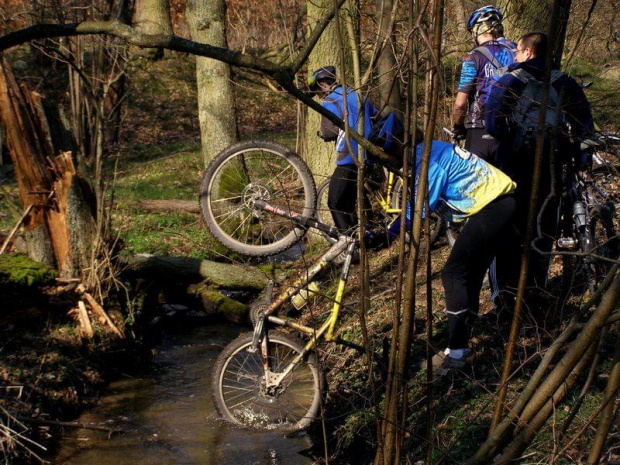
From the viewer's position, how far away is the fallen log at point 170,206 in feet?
39.3

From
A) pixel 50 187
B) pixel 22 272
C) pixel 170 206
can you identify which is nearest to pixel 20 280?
pixel 22 272

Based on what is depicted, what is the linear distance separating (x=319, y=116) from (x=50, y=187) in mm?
3351

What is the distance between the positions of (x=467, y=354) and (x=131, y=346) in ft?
12.6

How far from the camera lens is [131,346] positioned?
25.2 feet

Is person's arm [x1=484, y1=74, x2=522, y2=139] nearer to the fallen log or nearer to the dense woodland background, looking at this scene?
the dense woodland background

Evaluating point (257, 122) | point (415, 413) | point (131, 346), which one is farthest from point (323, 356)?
point (257, 122)

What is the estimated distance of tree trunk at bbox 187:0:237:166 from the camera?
35.0 feet

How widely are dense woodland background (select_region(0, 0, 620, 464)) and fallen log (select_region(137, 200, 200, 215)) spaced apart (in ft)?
0.11

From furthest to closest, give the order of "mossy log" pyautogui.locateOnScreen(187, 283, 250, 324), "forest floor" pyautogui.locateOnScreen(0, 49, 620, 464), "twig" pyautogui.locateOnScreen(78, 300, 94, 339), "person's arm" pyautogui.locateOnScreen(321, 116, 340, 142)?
"mossy log" pyautogui.locateOnScreen(187, 283, 250, 324) < "twig" pyautogui.locateOnScreen(78, 300, 94, 339) < "person's arm" pyautogui.locateOnScreen(321, 116, 340, 142) < "forest floor" pyautogui.locateOnScreen(0, 49, 620, 464)

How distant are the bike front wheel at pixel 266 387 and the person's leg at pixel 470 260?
1184mm

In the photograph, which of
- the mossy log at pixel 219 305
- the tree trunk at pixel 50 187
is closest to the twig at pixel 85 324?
the tree trunk at pixel 50 187

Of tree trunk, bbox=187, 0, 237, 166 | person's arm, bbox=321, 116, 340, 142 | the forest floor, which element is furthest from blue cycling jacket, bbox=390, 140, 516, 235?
tree trunk, bbox=187, 0, 237, 166

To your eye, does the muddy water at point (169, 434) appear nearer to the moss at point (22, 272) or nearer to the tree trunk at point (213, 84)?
the moss at point (22, 272)

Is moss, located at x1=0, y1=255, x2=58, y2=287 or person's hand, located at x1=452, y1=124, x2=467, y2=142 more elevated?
person's hand, located at x1=452, y1=124, x2=467, y2=142
